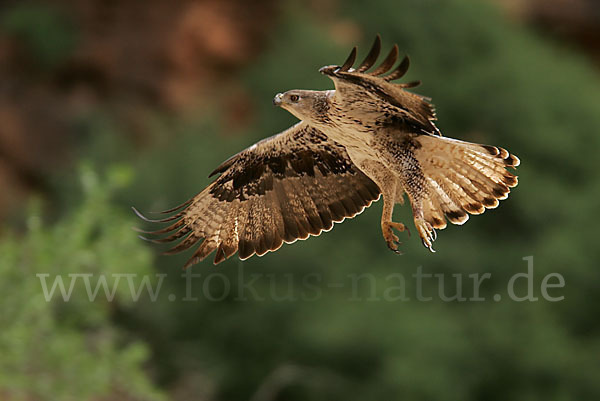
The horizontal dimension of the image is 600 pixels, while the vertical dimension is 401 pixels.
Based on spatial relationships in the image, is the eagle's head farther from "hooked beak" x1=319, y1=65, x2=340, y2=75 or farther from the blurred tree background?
the blurred tree background

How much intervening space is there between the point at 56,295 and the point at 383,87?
669 centimetres

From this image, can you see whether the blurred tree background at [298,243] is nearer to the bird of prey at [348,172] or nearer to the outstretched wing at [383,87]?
the bird of prey at [348,172]

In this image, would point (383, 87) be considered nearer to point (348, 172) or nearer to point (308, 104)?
point (308, 104)

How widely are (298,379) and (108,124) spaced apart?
615 cm

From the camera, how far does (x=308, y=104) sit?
4.26 meters

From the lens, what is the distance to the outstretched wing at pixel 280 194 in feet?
17.0

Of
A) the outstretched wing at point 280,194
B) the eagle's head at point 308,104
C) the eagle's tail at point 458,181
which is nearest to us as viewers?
the eagle's head at point 308,104

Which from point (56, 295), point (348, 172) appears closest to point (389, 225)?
point (348, 172)

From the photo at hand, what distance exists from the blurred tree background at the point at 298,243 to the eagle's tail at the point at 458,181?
5.08 m

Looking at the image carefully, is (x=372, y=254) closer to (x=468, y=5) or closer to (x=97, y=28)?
(x=468, y=5)

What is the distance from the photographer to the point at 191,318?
1396 cm

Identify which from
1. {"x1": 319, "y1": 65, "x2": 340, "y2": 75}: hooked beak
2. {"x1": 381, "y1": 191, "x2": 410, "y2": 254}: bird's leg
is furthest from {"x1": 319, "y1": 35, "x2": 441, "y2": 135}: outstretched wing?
{"x1": 381, "y1": 191, "x2": 410, "y2": 254}: bird's leg

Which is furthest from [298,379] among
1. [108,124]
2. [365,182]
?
[365,182]

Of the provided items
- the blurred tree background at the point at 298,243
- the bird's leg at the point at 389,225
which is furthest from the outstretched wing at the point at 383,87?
the blurred tree background at the point at 298,243
